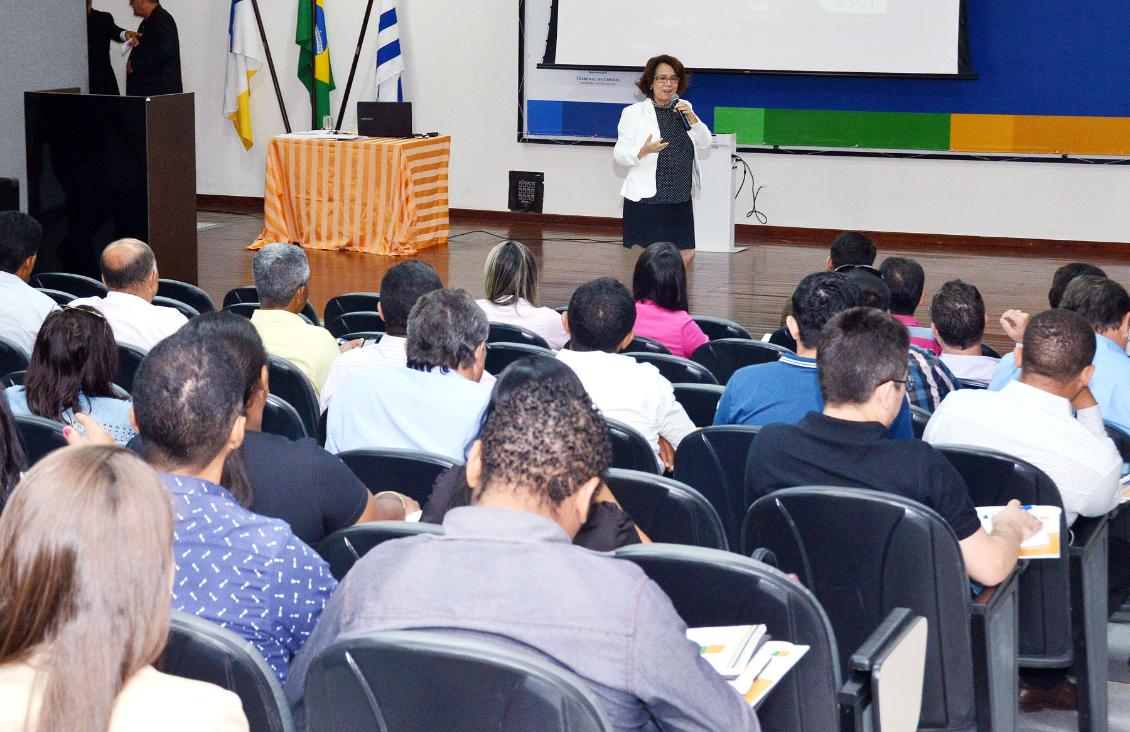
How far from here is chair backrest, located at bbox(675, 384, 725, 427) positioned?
142 inches

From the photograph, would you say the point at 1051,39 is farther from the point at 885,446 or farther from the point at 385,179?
the point at 885,446

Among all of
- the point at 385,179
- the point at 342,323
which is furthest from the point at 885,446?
the point at 385,179

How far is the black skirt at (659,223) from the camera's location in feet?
24.9

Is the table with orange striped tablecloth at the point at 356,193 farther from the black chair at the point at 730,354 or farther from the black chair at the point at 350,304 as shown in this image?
the black chair at the point at 730,354

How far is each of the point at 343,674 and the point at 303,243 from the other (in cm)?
861

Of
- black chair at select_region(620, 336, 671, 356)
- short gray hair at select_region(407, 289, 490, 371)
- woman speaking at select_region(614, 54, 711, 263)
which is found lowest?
black chair at select_region(620, 336, 671, 356)

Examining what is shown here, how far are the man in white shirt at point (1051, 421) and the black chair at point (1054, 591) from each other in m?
0.11

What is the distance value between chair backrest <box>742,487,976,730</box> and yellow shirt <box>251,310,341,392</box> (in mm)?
1965

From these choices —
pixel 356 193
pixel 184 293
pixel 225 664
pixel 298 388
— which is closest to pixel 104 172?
pixel 184 293

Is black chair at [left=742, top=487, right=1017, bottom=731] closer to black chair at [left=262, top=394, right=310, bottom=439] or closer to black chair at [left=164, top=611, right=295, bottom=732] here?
black chair at [left=164, top=611, right=295, bottom=732]

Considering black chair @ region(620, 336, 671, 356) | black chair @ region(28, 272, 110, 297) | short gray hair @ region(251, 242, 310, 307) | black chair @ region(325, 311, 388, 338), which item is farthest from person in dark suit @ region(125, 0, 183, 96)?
black chair @ region(620, 336, 671, 356)

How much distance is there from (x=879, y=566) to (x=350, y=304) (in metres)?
3.46

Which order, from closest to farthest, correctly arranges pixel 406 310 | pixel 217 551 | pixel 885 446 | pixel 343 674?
pixel 343 674, pixel 217 551, pixel 885 446, pixel 406 310

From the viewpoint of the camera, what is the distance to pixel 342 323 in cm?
493
